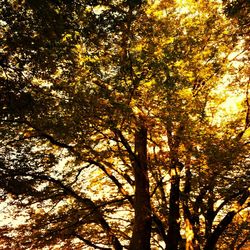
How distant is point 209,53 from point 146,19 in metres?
2.89

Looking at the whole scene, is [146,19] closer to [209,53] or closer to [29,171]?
[209,53]

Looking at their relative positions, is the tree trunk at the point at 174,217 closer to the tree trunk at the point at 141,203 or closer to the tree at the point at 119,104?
the tree at the point at 119,104

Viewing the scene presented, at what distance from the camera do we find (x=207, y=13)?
1170 centimetres

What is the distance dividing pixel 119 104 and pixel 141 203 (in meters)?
4.00

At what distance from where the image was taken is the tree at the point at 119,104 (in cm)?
621

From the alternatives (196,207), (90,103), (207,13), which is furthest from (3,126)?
(207,13)

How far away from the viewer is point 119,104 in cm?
760

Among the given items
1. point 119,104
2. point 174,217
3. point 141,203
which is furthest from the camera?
point 174,217

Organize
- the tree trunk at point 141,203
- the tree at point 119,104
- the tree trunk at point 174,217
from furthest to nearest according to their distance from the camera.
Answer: the tree trunk at point 174,217
the tree trunk at point 141,203
the tree at point 119,104

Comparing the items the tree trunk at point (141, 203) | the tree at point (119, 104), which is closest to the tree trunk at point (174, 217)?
the tree at point (119, 104)

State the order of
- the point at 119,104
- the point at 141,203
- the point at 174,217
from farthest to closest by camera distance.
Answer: the point at 174,217, the point at 141,203, the point at 119,104

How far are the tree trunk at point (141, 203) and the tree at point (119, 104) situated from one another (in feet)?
0.11

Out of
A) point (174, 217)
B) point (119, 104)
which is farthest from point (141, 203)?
point (119, 104)

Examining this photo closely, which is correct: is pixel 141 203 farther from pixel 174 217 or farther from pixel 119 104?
pixel 119 104
